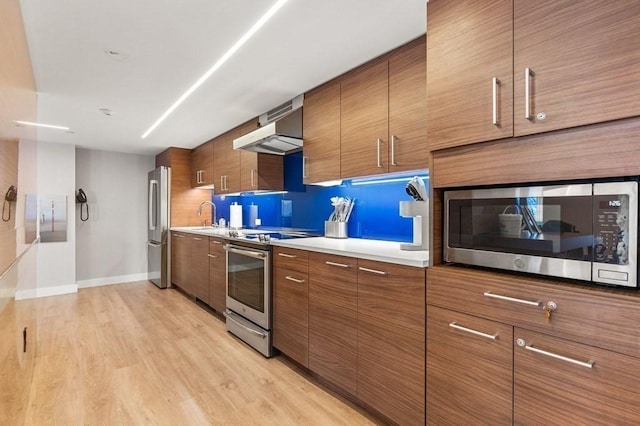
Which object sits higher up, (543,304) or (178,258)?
(543,304)

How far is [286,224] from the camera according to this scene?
3750mm

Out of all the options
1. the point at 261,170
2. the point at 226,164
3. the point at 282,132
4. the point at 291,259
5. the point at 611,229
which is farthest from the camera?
the point at 226,164

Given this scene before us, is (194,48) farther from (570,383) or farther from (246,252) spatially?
(570,383)

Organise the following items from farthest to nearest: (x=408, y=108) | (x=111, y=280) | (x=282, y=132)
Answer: (x=111, y=280) < (x=282, y=132) < (x=408, y=108)

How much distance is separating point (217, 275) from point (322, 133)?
207 centimetres

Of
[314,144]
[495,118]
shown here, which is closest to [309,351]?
[314,144]

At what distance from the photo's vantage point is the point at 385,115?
2.13m

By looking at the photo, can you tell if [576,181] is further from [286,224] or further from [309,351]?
[286,224]

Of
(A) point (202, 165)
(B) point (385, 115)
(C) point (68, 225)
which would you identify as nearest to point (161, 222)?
(A) point (202, 165)

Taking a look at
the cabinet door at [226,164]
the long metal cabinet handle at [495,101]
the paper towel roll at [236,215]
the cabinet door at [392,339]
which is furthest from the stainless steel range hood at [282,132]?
the long metal cabinet handle at [495,101]

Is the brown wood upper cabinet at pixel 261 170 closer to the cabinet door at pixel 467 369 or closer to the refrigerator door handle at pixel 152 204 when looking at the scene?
the refrigerator door handle at pixel 152 204

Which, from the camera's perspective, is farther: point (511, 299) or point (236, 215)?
point (236, 215)

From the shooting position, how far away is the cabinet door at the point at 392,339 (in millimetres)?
1576

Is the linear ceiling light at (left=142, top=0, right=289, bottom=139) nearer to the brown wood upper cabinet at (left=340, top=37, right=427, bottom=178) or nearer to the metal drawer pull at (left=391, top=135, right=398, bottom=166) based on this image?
the brown wood upper cabinet at (left=340, top=37, right=427, bottom=178)
